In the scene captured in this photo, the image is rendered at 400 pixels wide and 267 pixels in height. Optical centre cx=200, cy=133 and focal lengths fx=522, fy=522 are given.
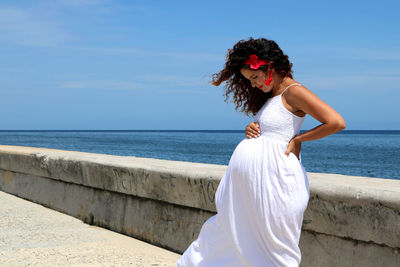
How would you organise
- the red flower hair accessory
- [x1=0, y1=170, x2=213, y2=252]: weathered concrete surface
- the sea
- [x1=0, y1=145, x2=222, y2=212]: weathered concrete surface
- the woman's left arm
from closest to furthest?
the woman's left arm
the red flower hair accessory
[x1=0, y1=145, x2=222, y2=212]: weathered concrete surface
[x1=0, y1=170, x2=213, y2=252]: weathered concrete surface
the sea

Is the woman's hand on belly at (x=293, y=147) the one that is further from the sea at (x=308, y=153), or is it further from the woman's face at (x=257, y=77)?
the sea at (x=308, y=153)

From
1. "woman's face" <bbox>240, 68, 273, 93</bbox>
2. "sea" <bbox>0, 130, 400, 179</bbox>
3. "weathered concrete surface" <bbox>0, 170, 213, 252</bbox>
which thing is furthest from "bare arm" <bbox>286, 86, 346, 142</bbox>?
"sea" <bbox>0, 130, 400, 179</bbox>

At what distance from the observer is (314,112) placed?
9.20 feet

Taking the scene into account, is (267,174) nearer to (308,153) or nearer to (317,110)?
(317,110)

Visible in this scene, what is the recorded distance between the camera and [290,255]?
2.85 metres

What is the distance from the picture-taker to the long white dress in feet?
9.20

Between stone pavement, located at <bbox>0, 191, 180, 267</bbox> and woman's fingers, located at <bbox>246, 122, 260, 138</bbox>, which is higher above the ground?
woman's fingers, located at <bbox>246, 122, 260, 138</bbox>

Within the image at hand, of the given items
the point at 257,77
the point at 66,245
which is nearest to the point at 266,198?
the point at 257,77

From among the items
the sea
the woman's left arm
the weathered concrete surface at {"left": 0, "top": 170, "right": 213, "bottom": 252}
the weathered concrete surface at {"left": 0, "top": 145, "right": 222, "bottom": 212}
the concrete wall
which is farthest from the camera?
the sea

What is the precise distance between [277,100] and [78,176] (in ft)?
11.8

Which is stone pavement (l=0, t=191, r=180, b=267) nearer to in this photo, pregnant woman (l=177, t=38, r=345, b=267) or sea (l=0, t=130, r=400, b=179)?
pregnant woman (l=177, t=38, r=345, b=267)

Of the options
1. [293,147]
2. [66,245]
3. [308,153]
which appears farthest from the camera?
[308,153]

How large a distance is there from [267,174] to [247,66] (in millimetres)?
636

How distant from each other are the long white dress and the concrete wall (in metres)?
0.49
